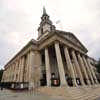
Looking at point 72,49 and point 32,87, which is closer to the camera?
point 32,87

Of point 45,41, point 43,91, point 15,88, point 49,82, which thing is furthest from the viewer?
point 45,41

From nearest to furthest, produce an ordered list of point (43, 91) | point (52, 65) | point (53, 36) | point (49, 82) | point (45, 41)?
point (43, 91), point (49, 82), point (53, 36), point (45, 41), point (52, 65)

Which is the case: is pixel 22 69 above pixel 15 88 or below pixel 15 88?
above

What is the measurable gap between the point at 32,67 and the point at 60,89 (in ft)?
24.2

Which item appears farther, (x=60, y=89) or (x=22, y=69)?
(x=22, y=69)

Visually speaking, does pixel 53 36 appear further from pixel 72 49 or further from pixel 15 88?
pixel 15 88

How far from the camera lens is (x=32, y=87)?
13.6 m

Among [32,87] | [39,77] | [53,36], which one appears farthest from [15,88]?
[53,36]

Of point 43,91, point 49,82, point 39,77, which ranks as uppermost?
point 39,77

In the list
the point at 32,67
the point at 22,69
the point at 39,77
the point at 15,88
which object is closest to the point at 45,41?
the point at 32,67

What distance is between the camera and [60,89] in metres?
9.94

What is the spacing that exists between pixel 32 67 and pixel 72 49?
974 cm

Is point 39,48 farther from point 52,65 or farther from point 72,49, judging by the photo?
point 72,49

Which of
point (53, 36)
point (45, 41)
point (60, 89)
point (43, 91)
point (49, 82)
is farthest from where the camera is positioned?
point (45, 41)
